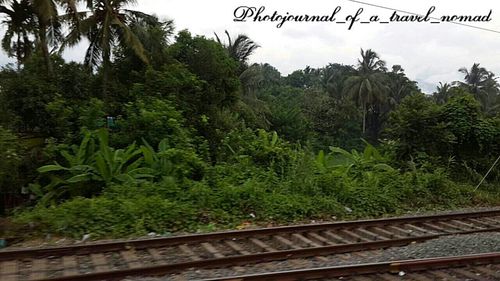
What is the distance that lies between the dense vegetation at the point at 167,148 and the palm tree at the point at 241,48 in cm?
1134

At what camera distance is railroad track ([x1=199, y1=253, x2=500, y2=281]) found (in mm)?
5602

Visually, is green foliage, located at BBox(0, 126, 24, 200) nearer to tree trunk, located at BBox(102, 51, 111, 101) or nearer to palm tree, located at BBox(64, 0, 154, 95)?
tree trunk, located at BBox(102, 51, 111, 101)

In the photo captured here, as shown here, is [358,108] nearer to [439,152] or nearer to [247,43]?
[247,43]

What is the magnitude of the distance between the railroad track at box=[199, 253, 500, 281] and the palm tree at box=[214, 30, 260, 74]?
27.3 metres

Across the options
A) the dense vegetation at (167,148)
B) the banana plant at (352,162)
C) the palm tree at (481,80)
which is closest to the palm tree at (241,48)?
the dense vegetation at (167,148)

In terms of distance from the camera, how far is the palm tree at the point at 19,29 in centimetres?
1919

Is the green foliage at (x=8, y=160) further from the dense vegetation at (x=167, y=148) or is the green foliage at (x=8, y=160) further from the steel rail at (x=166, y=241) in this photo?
the steel rail at (x=166, y=241)

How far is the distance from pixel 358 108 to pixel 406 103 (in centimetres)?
3849

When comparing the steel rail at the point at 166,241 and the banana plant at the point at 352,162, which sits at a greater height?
the banana plant at the point at 352,162

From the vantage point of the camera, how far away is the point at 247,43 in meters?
32.8

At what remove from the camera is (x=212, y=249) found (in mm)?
7098

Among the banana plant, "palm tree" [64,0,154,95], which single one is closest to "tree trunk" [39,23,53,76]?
"palm tree" [64,0,154,95]

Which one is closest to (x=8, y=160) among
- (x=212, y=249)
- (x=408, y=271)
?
(x=212, y=249)

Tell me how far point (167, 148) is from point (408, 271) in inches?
319
